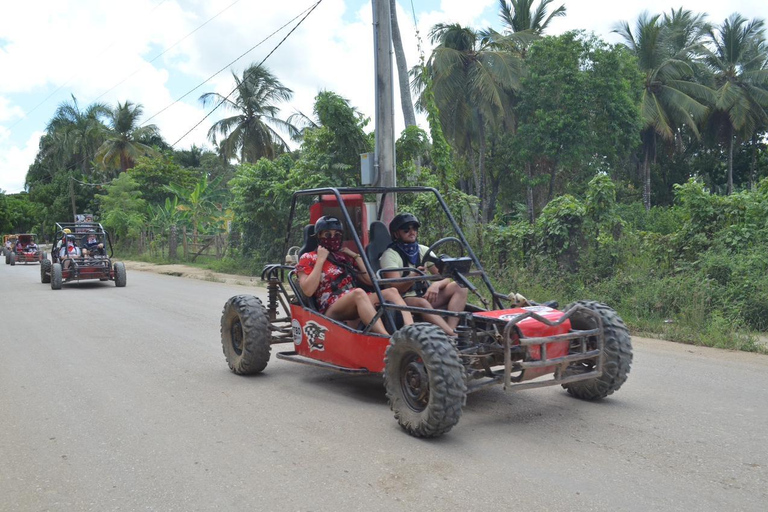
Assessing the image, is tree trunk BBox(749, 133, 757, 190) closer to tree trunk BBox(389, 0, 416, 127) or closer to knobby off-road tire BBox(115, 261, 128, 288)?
tree trunk BBox(389, 0, 416, 127)

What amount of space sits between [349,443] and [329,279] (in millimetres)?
1989

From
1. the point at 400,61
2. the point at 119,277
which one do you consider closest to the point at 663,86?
the point at 400,61

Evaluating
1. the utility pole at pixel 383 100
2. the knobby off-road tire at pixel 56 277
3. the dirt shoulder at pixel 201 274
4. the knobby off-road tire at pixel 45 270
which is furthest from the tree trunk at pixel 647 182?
the knobby off-road tire at pixel 56 277

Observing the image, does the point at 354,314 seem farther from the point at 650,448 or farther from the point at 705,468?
the point at 705,468

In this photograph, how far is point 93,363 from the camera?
7660mm

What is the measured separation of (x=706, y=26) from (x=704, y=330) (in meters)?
34.5

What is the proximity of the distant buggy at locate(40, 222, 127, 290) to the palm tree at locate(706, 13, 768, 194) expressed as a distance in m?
31.3

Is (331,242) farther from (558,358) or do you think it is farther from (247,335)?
(558,358)

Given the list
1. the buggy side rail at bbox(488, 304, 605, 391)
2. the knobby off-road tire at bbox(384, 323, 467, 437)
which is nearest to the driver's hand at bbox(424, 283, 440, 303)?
the knobby off-road tire at bbox(384, 323, 467, 437)

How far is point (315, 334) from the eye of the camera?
6.11 metres

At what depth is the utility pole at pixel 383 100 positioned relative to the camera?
1210 cm

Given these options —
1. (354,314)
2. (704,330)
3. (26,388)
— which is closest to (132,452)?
(354,314)

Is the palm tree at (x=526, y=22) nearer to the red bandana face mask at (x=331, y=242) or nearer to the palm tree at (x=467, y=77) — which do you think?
the palm tree at (x=467, y=77)

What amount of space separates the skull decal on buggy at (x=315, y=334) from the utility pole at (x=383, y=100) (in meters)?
6.00
